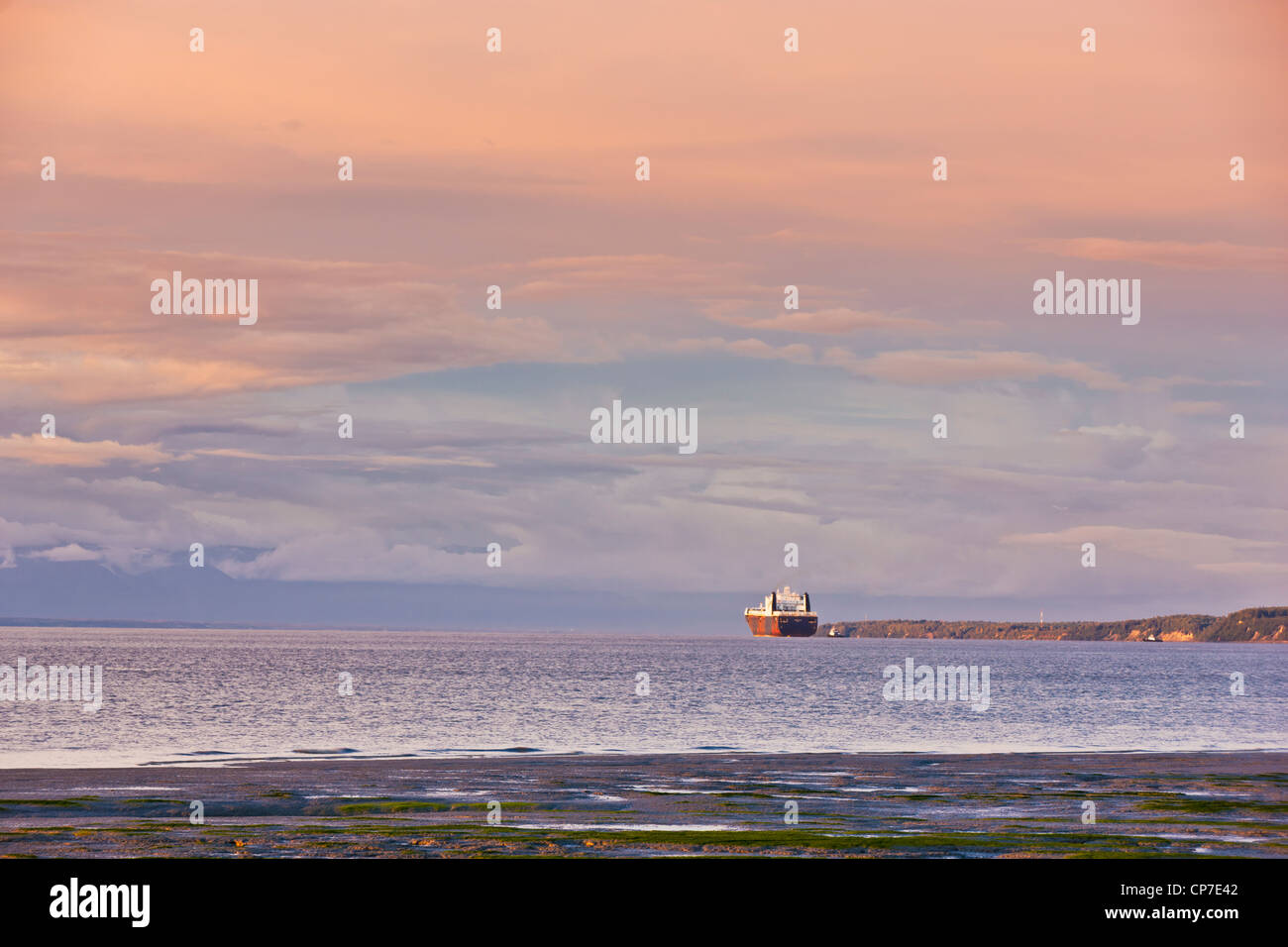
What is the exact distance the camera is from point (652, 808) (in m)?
30.3

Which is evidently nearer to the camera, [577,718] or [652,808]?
[652,808]

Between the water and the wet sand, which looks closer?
the wet sand

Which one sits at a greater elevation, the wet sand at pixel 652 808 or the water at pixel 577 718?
the wet sand at pixel 652 808

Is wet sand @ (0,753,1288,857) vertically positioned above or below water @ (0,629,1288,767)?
above

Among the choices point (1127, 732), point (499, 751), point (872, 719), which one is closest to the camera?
point (499, 751)

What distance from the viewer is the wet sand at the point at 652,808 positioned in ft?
79.0

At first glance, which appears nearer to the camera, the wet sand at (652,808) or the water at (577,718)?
the wet sand at (652,808)

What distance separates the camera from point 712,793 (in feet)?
110

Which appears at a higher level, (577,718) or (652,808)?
(652,808)

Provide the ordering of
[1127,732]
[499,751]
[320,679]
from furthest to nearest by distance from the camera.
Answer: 1. [320,679]
2. [1127,732]
3. [499,751]

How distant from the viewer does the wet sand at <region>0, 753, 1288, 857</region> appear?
24.1 m
